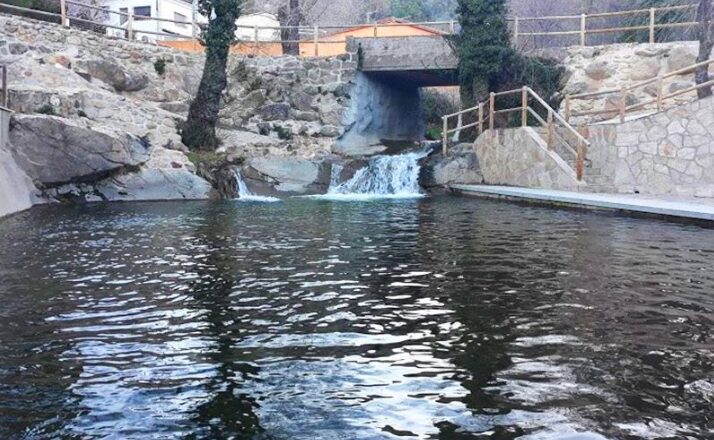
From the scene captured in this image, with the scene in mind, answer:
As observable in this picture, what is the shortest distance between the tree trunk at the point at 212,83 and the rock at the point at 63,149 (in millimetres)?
3312

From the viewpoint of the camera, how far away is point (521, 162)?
1773 cm

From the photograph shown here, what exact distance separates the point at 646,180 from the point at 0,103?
51.1 ft

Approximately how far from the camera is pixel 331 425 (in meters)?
3.40

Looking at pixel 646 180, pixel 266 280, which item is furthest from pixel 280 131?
pixel 266 280

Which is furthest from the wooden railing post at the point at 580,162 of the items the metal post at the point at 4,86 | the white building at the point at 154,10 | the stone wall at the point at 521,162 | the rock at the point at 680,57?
the white building at the point at 154,10

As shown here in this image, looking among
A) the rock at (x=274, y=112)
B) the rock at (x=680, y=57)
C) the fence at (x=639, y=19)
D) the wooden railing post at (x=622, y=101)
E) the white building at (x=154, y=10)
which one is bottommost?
the wooden railing post at (x=622, y=101)

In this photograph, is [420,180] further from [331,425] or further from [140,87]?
[331,425]

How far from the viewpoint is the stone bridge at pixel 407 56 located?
2367 cm

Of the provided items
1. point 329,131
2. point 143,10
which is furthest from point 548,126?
point 143,10

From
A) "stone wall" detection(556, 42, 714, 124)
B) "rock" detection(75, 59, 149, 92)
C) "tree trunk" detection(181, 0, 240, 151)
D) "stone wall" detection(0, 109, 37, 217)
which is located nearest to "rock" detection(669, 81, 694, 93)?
"stone wall" detection(556, 42, 714, 124)

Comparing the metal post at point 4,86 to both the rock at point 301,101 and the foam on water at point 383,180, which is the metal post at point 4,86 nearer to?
the foam on water at point 383,180

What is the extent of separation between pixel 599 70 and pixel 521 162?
6.82m

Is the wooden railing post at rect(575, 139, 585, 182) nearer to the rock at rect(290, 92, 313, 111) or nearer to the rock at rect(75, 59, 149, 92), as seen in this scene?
the rock at rect(290, 92, 313, 111)

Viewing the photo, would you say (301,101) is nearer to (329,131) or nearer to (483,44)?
(329,131)
